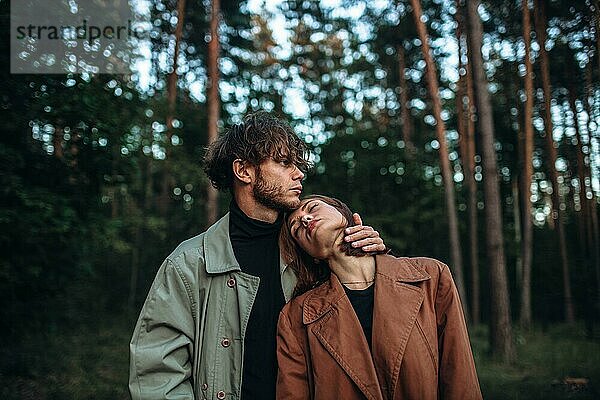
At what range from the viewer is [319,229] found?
277 centimetres

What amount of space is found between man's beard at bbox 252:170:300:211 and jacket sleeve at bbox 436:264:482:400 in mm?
819

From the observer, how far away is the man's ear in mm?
3023

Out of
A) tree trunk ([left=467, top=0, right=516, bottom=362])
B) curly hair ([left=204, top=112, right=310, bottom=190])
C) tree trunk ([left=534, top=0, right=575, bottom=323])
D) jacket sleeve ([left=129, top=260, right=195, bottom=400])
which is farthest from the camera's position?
tree trunk ([left=534, top=0, right=575, bottom=323])

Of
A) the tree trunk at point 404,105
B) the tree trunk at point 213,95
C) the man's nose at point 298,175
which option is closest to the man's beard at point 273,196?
the man's nose at point 298,175

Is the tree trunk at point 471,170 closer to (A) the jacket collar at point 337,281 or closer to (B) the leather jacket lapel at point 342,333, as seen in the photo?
(A) the jacket collar at point 337,281

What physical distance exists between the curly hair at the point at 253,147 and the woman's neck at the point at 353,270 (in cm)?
57

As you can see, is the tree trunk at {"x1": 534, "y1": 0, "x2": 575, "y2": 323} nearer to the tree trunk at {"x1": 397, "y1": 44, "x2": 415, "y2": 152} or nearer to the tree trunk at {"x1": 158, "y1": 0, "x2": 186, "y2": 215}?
the tree trunk at {"x1": 397, "y1": 44, "x2": 415, "y2": 152}

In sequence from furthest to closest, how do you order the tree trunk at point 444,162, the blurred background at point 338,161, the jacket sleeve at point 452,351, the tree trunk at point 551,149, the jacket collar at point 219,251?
the tree trunk at point 551,149 < the tree trunk at point 444,162 < the blurred background at point 338,161 < the jacket collar at point 219,251 < the jacket sleeve at point 452,351

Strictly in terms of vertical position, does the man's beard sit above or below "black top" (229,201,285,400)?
above

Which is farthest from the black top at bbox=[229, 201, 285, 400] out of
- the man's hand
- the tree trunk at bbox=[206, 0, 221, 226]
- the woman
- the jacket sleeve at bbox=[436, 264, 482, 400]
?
the tree trunk at bbox=[206, 0, 221, 226]

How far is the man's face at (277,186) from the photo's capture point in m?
2.96

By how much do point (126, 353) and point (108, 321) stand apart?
4.97m

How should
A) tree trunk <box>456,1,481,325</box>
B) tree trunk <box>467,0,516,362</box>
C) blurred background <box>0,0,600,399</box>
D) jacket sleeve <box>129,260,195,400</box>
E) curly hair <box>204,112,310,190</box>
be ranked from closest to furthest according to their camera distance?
jacket sleeve <box>129,260,195,400</box>
curly hair <box>204,112,310,190</box>
blurred background <box>0,0,600,399</box>
tree trunk <box>467,0,516,362</box>
tree trunk <box>456,1,481,325</box>

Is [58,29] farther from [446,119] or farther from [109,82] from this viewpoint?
[446,119]
